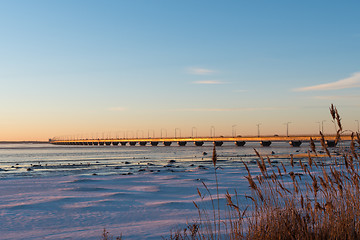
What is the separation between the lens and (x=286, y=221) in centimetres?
635

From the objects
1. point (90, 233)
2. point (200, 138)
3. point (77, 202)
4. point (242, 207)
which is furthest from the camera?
point (200, 138)

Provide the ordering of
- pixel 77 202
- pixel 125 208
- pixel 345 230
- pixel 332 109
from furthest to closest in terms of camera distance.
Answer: pixel 77 202
pixel 125 208
pixel 345 230
pixel 332 109

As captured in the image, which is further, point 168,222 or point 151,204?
point 151,204

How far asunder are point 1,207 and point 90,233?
17.3ft

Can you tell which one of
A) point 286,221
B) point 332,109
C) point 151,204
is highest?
point 332,109

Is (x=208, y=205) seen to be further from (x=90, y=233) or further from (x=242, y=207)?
(x=90, y=233)

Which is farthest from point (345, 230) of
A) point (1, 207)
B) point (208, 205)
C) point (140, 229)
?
point (1, 207)

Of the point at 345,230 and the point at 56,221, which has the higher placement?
the point at 345,230

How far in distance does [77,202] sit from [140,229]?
5.06 meters

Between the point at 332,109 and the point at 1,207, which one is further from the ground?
the point at 332,109

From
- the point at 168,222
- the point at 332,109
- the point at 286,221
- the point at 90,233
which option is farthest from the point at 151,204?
the point at 332,109

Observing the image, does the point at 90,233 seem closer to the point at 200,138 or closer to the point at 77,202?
the point at 77,202

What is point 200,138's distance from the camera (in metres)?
171

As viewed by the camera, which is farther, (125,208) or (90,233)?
(125,208)
